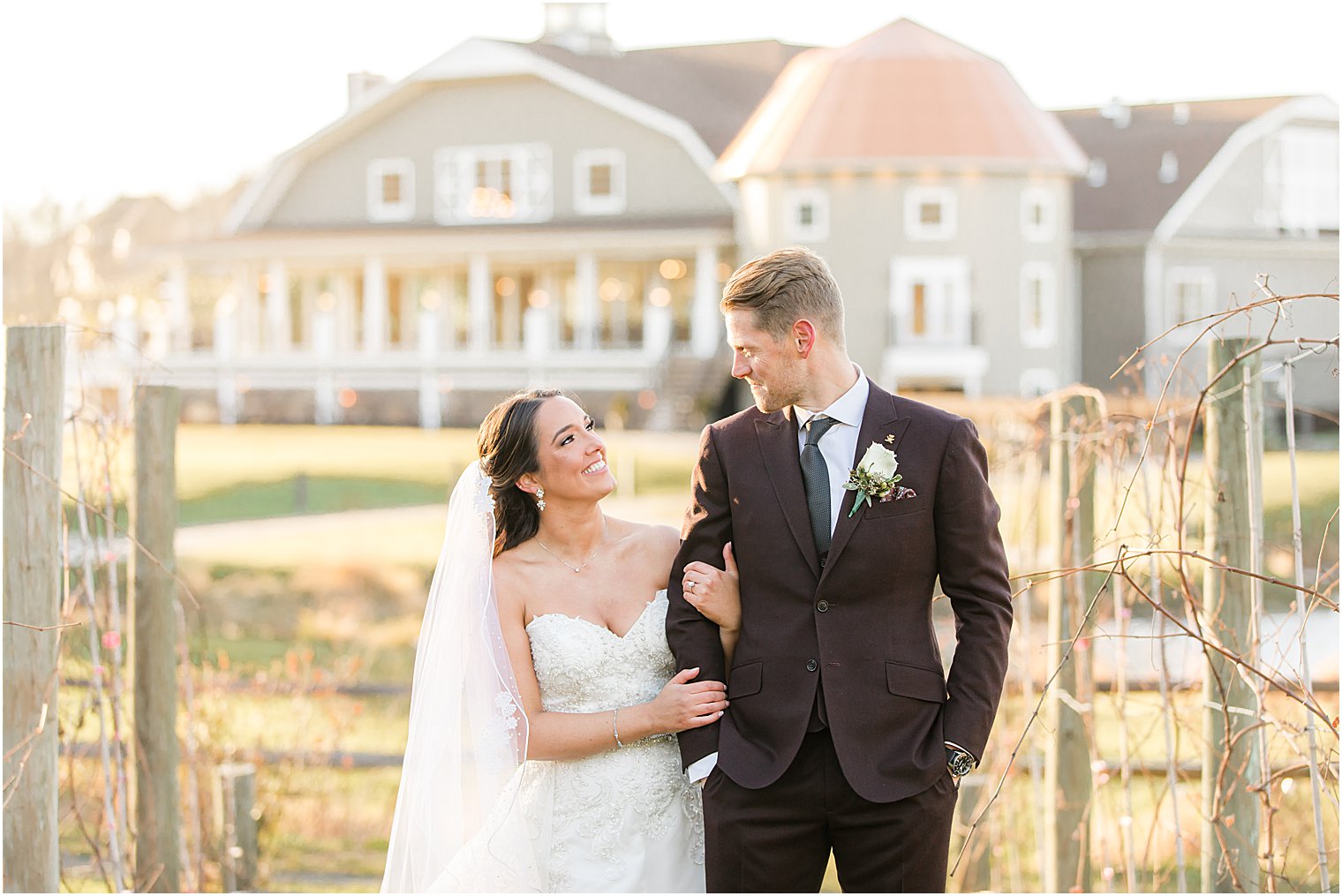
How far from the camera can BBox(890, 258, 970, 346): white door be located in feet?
98.6

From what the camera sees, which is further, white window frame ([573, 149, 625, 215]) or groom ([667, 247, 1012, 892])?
white window frame ([573, 149, 625, 215])

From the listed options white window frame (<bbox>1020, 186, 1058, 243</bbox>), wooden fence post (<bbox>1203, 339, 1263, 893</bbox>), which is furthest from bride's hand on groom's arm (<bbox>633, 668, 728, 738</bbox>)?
white window frame (<bbox>1020, 186, 1058, 243</bbox>)

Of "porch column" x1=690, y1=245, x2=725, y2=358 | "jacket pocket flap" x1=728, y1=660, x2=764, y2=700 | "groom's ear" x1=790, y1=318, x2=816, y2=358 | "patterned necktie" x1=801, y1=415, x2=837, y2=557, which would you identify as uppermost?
"porch column" x1=690, y1=245, x2=725, y2=358

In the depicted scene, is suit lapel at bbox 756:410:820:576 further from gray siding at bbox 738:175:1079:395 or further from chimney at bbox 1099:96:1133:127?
chimney at bbox 1099:96:1133:127

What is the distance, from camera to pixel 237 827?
6137 mm

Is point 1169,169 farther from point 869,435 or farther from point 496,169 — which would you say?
point 869,435

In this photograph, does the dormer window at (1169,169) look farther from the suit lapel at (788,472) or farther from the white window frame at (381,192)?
the suit lapel at (788,472)

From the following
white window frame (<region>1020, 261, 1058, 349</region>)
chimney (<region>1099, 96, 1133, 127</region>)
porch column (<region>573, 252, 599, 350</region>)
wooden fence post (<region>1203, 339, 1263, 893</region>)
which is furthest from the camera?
chimney (<region>1099, 96, 1133, 127</region>)

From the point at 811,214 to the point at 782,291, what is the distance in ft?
88.5

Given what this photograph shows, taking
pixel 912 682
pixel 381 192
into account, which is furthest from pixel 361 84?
pixel 912 682

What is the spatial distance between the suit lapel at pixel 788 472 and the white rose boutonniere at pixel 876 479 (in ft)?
0.46

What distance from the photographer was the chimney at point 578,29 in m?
34.0

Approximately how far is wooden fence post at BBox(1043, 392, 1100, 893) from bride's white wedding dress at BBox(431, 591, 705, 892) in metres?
1.68

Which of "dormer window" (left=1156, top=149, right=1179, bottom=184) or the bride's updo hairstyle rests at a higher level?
"dormer window" (left=1156, top=149, right=1179, bottom=184)
